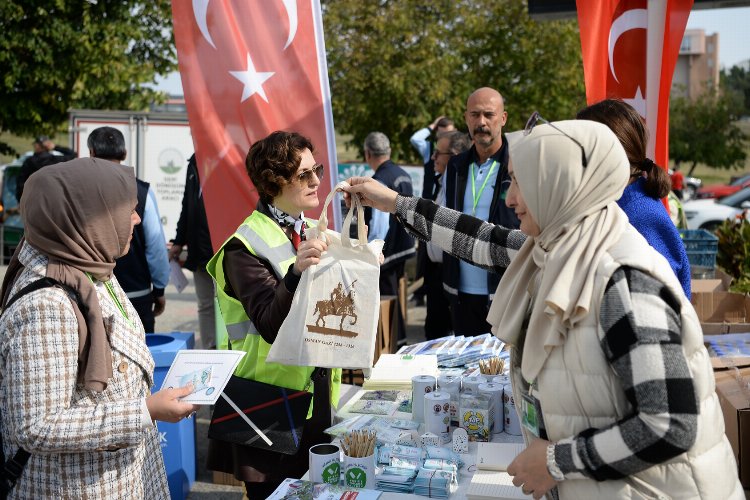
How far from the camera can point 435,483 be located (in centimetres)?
217

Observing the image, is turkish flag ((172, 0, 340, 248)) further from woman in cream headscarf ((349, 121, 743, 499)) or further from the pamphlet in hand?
woman in cream headscarf ((349, 121, 743, 499))

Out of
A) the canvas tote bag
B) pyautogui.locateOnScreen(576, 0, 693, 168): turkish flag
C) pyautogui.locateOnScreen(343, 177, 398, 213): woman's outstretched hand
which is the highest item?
pyautogui.locateOnScreen(576, 0, 693, 168): turkish flag

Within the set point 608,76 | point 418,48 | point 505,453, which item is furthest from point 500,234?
point 418,48

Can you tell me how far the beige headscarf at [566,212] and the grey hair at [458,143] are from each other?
4754mm

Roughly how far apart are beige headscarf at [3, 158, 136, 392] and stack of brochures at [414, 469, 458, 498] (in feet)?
3.12

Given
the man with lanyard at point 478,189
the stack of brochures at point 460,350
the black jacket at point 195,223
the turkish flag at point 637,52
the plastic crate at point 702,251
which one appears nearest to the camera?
the stack of brochures at point 460,350

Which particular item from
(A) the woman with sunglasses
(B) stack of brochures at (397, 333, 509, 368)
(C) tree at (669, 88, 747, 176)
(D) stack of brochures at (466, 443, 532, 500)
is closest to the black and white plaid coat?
(D) stack of brochures at (466, 443, 532, 500)

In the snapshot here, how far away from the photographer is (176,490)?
415 cm

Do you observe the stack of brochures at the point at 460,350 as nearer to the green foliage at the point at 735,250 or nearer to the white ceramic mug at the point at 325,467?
the white ceramic mug at the point at 325,467

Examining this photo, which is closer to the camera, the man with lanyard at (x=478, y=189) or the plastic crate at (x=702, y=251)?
the man with lanyard at (x=478, y=189)

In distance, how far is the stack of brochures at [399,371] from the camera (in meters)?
3.12

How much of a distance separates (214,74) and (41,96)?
34.8ft

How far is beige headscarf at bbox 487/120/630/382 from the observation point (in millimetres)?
1590

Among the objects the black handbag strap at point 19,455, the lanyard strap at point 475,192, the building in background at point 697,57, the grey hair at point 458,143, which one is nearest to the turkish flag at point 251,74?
the lanyard strap at point 475,192
